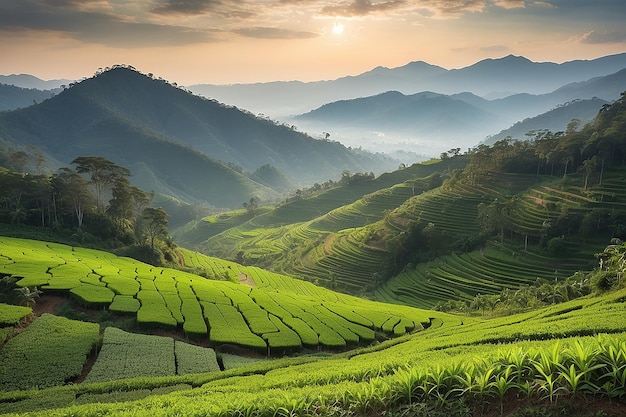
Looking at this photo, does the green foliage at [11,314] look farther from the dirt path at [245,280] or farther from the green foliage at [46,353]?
the dirt path at [245,280]

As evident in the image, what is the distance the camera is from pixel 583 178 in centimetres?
6719

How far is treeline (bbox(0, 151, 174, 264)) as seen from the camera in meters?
49.8

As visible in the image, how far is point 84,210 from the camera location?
181ft

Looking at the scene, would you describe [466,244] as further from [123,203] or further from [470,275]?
[123,203]

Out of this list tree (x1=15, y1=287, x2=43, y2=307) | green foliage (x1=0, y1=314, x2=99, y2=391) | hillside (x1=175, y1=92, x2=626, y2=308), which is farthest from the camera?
hillside (x1=175, y1=92, x2=626, y2=308)

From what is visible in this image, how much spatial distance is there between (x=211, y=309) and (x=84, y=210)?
39065mm

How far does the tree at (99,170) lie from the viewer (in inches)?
2108

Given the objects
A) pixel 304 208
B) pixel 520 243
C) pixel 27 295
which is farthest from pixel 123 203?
pixel 304 208

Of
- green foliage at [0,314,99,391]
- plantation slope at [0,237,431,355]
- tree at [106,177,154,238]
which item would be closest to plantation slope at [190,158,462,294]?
tree at [106,177,154,238]

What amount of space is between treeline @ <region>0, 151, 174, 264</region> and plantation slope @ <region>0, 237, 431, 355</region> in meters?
15.4

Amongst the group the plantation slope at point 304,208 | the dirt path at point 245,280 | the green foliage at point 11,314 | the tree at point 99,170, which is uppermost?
the tree at point 99,170

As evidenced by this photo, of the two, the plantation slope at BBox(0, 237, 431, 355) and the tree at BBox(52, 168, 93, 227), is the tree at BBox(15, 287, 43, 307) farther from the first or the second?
the tree at BBox(52, 168, 93, 227)

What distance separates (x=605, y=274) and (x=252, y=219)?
131661mm

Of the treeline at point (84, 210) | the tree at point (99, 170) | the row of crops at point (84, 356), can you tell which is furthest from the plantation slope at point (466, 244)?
the row of crops at point (84, 356)
